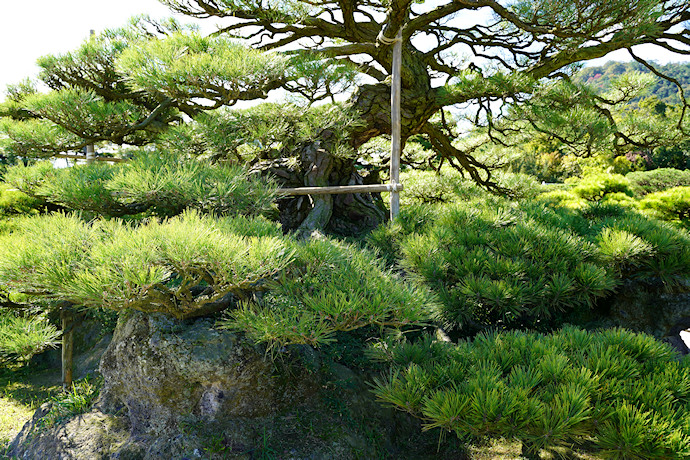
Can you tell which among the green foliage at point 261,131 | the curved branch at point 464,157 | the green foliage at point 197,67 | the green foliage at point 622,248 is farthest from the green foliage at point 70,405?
the curved branch at point 464,157

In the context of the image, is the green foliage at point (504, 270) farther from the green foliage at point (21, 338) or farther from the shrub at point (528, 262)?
the green foliage at point (21, 338)

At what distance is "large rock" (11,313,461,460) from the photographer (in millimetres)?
1600

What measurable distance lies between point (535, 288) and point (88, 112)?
8.49ft

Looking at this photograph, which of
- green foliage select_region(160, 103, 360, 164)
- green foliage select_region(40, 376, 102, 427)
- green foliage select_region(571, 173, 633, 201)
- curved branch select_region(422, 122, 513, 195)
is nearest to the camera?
green foliage select_region(40, 376, 102, 427)

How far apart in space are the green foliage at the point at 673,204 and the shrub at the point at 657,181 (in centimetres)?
248

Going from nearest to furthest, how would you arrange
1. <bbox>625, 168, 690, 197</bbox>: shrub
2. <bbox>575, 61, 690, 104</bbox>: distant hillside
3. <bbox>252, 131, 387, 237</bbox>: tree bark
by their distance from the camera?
<bbox>252, 131, 387, 237</bbox>: tree bark < <bbox>625, 168, 690, 197</bbox>: shrub < <bbox>575, 61, 690, 104</bbox>: distant hillside

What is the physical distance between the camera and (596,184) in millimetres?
4629

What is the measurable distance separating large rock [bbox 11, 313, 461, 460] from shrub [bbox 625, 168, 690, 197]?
689cm

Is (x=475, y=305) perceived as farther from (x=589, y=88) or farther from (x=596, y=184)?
(x=596, y=184)

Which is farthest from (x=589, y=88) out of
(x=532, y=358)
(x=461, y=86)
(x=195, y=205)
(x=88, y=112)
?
(x=88, y=112)

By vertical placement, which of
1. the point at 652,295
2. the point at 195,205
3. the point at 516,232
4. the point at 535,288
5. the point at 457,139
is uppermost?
the point at 457,139

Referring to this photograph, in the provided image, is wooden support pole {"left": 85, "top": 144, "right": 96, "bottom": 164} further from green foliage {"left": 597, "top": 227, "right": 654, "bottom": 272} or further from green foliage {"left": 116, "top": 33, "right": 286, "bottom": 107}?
green foliage {"left": 597, "top": 227, "right": 654, "bottom": 272}

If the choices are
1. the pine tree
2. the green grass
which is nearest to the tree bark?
the pine tree

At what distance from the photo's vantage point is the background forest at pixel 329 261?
1.25 m
